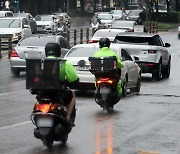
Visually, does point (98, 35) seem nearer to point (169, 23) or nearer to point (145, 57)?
point (145, 57)

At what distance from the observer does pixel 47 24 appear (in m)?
56.1

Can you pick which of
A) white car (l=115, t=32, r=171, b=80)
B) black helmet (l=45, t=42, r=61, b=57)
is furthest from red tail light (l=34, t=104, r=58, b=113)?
white car (l=115, t=32, r=171, b=80)

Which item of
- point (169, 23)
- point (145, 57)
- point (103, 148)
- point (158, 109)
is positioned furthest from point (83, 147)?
point (169, 23)

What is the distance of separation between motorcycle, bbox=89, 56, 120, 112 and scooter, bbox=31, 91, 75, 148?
4.30 meters

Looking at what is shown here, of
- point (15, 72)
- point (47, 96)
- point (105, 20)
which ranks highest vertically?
point (47, 96)

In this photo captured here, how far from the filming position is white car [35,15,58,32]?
5541cm

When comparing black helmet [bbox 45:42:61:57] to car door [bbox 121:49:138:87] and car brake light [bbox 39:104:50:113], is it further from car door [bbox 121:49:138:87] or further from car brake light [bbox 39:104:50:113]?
car door [bbox 121:49:138:87]

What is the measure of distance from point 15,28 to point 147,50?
16635 millimetres

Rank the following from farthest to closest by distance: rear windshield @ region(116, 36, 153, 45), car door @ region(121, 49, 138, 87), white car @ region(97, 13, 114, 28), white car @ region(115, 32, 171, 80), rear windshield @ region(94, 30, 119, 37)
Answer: white car @ region(97, 13, 114, 28) < rear windshield @ region(94, 30, 119, 37) < rear windshield @ region(116, 36, 153, 45) < white car @ region(115, 32, 171, 80) < car door @ region(121, 49, 138, 87)

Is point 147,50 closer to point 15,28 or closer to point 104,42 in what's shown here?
point 104,42

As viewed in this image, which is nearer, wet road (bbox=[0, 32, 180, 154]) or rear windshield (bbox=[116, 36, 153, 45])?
wet road (bbox=[0, 32, 180, 154])

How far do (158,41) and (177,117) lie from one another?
10.6 meters

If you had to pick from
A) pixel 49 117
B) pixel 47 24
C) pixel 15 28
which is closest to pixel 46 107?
pixel 49 117

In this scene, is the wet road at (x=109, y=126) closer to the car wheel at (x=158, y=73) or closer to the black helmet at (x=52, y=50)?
the black helmet at (x=52, y=50)
